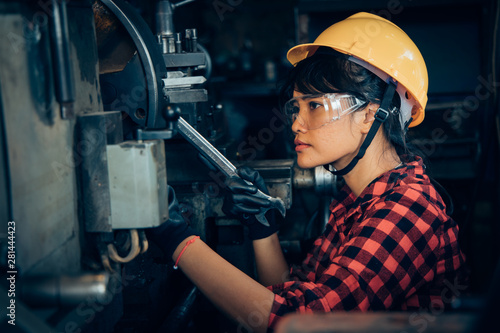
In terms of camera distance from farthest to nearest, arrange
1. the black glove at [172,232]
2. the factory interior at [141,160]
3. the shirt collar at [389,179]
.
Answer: the shirt collar at [389,179]
the black glove at [172,232]
the factory interior at [141,160]

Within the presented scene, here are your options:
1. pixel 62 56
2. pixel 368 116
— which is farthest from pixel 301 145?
pixel 62 56

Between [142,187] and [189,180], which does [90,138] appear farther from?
[189,180]

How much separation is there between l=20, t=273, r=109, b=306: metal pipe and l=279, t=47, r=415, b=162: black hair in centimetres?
90

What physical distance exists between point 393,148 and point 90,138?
0.97 m

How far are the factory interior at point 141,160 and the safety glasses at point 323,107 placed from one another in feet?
0.83

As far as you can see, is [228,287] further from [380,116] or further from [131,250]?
[380,116]

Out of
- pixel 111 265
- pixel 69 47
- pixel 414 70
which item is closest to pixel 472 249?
pixel 414 70

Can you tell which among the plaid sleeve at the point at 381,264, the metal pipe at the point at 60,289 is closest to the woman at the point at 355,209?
the plaid sleeve at the point at 381,264

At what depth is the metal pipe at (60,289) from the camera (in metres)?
0.77

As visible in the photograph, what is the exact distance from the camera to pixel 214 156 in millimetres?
1377

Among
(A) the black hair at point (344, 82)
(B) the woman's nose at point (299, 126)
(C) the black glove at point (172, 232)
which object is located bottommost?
(C) the black glove at point (172, 232)

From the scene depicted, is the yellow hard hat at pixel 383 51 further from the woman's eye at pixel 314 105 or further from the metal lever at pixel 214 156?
the metal lever at pixel 214 156

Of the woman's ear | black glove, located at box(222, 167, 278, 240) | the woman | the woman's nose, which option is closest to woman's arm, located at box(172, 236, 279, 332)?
the woman

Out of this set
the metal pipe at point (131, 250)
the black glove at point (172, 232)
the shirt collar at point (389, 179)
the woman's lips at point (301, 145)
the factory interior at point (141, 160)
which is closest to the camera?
the factory interior at point (141, 160)
